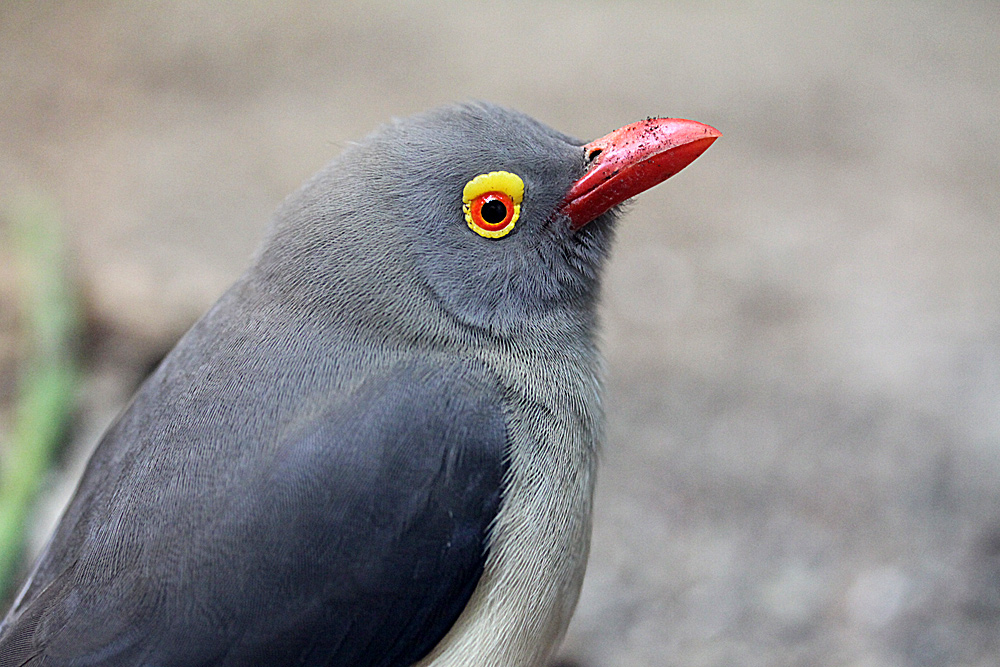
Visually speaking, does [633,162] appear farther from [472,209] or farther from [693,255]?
[693,255]

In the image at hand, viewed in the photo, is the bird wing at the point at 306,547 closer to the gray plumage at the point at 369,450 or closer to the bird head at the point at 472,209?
the gray plumage at the point at 369,450

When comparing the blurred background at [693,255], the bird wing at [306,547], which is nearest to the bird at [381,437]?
the bird wing at [306,547]

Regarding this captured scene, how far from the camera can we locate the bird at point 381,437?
A: 265 cm

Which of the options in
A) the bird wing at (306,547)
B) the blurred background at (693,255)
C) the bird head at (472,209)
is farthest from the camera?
the blurred background at (693,255)

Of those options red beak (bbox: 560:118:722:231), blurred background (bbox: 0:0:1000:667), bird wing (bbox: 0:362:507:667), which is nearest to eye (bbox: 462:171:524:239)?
red beak (bbox: 560:118:722:231)

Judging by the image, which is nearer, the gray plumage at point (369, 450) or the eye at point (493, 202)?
the gray plumage at point (369, 450)

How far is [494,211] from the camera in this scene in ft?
10.0

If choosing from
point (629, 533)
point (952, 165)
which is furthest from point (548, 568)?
point (952, 165)

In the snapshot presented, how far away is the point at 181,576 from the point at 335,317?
2.68 ft

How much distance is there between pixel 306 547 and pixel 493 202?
112 cm

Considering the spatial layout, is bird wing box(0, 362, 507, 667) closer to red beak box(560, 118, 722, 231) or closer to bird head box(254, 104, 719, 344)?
bird head box(254, 104, 719, 344)

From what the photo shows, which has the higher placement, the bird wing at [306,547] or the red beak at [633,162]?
the red beak at [633,162]

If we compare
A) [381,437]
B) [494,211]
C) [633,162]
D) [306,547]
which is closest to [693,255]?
[633,162]

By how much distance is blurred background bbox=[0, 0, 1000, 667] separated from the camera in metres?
5.13
